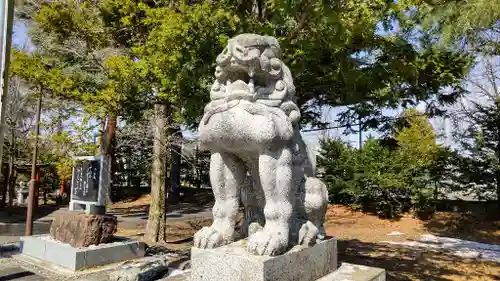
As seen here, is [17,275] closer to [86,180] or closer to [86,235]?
[86,235]

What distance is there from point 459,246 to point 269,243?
312 inches

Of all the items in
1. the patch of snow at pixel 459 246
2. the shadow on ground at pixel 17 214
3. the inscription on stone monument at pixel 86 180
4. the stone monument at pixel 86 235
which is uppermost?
the inscription on stone monument at pixel 86 180

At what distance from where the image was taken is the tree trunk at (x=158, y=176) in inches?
300

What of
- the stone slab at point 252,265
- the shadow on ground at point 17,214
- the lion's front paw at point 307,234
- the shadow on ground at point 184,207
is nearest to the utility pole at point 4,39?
the stone slab at point 252,265

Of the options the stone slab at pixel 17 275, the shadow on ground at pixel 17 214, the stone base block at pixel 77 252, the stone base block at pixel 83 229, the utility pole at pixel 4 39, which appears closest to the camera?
the utility pole at pixel 4 39

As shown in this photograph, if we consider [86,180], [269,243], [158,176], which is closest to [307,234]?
[269,243]

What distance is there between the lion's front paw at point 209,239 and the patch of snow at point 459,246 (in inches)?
265

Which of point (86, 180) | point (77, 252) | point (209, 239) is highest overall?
point (86, 180)

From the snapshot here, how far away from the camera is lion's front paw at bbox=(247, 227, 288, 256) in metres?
2.48

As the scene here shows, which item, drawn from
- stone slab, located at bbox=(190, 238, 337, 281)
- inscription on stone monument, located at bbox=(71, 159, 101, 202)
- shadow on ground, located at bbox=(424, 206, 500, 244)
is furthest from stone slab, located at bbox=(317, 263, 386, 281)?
shadow on ground, located at bbox=(424, 206, 500, 244)

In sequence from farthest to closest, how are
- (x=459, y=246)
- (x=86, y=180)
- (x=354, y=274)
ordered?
(x=459, y=246)
(x=86, y=180)
(x=354, y=274)

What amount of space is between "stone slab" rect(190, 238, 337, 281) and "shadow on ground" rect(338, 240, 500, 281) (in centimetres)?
314

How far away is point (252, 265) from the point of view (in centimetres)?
238

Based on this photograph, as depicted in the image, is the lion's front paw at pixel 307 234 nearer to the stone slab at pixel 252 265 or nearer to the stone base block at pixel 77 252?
the stone slab at pixel 252 265
